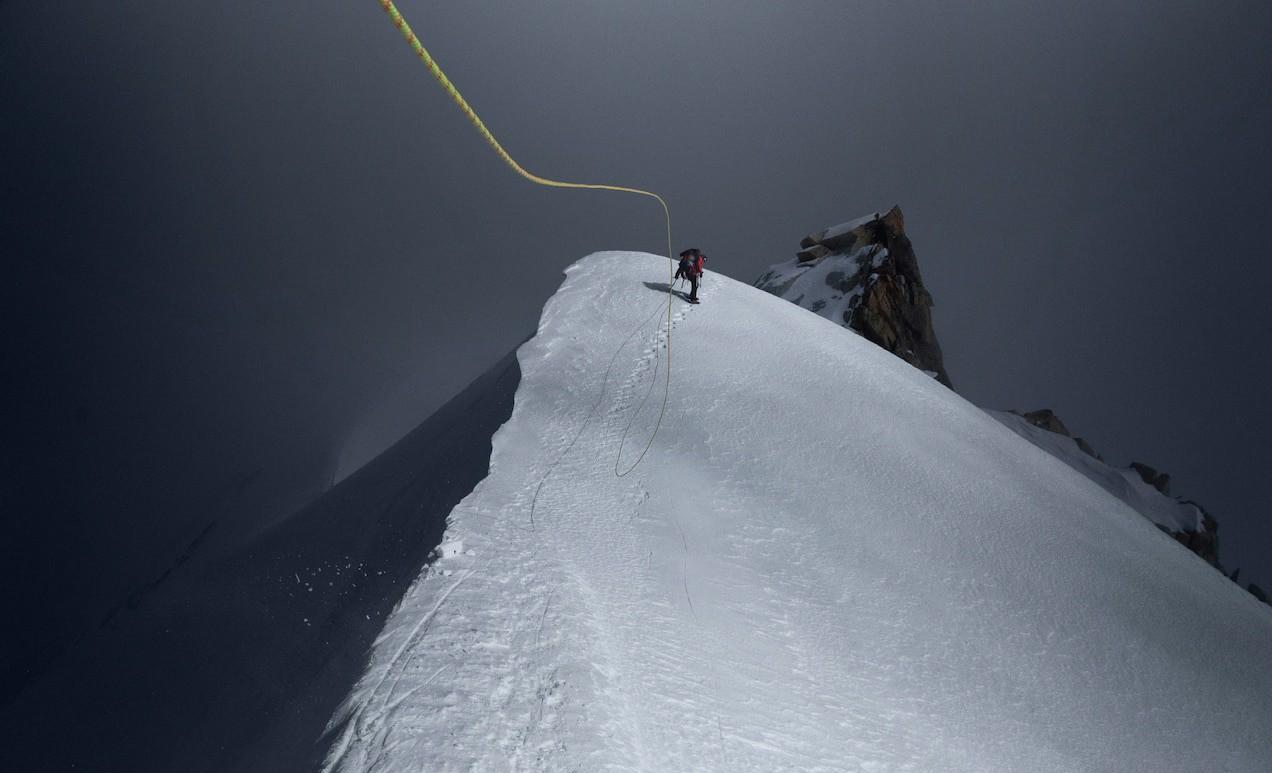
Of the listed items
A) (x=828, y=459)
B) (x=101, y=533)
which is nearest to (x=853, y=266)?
(x=828, y=459)

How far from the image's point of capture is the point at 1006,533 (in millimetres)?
4027

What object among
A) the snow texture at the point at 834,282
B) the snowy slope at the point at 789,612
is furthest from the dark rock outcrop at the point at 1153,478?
the snowy slope at the point at 789,612

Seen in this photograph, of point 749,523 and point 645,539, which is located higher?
point 749,523

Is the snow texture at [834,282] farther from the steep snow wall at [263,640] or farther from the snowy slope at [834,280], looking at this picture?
the steep snow wall at [263,640]

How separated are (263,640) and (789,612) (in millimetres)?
4103

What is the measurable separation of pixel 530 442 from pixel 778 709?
102 inches

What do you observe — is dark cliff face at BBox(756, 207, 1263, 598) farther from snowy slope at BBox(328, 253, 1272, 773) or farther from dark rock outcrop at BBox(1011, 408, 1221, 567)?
snowy slope at BBox(328, 253, 1272, 773)

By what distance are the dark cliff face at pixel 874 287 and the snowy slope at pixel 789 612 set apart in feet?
28.2

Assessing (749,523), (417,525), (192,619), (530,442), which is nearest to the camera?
(749,523)

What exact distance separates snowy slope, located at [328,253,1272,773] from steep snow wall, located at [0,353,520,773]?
377mm

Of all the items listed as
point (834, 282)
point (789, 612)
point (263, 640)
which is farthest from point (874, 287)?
point (263, 640)

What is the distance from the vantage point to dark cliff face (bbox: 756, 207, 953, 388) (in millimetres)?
13773

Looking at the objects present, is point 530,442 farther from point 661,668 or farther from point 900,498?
point 900,498

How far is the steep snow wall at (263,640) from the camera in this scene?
11.1 ft
